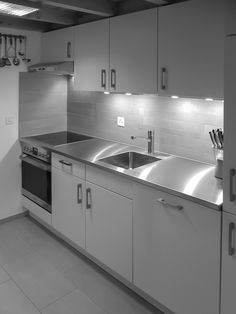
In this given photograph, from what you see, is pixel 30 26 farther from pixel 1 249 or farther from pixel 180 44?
pixel 1 249

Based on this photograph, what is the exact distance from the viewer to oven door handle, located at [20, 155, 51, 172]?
313 centimetres

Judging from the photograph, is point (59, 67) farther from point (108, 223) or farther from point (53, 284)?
point (53, 284)

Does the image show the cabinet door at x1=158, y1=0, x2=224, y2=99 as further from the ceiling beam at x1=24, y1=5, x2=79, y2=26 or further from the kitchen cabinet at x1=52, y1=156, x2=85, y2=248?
the ceiling beam at x1=24, y1=5, x2=79, y2=26

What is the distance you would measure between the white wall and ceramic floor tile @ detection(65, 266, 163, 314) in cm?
127

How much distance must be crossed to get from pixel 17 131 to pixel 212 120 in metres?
2.10

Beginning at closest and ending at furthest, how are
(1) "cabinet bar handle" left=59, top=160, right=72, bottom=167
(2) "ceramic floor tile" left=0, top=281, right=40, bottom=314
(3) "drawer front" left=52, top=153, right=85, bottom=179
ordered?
1. (2) "ceramic floor tile" left=0, top=281, right=40, bottom=314
2. (3) "drawer front" left=52, top=153, right=85, bottom=179
3. (1) "cabinet bar handle" left=59, top=160, right=72, bottom=167

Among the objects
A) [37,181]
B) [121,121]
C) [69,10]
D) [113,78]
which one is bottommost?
[37,181]

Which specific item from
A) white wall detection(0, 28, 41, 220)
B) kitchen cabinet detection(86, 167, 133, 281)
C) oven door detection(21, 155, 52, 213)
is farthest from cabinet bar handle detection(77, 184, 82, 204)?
white wall detection(0, 28, 41, 220)

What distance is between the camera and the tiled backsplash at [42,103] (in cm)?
347

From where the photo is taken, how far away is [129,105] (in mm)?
3053

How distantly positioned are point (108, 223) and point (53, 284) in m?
0.67

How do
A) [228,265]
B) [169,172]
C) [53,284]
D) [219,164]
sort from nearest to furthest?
1. [228,265]
2. [219,164]
3. [169,172]
4. [53,284]

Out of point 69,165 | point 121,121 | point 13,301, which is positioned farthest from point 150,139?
point 13,301

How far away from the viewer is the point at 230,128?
164 centimetres
